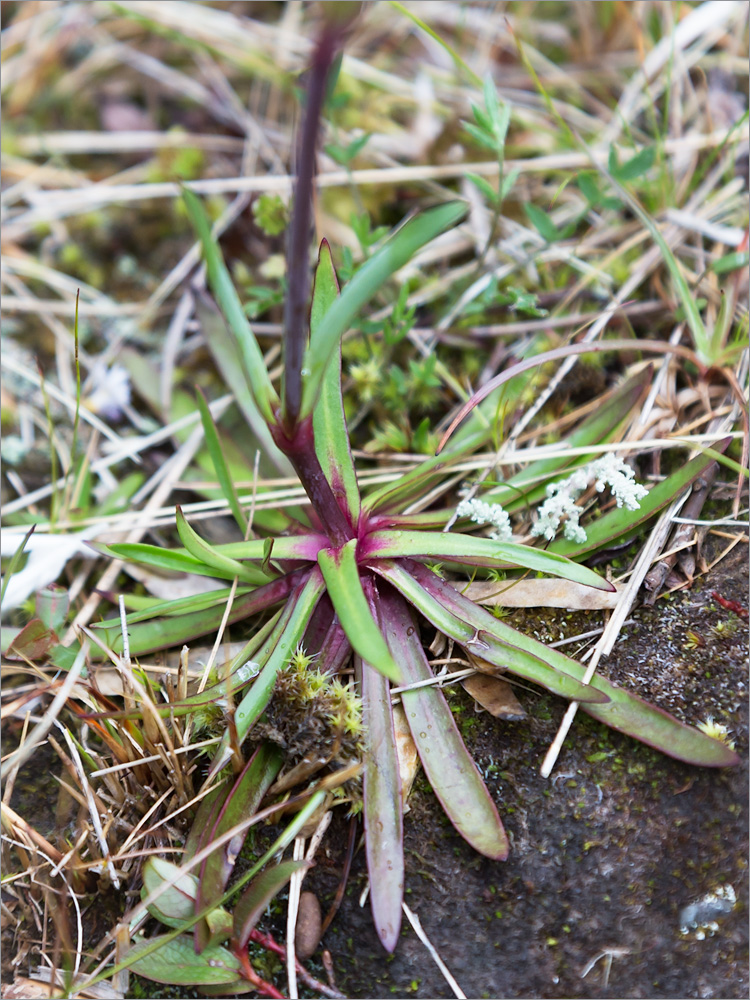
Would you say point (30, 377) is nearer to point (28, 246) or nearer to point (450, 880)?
point (28, 246)

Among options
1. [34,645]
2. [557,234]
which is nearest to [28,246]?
Result: [34,645]

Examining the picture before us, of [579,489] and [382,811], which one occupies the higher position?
[579,489]

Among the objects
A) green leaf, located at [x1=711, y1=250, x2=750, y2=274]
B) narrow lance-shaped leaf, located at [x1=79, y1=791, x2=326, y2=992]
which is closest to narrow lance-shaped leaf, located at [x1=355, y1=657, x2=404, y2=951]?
narrow lance-shaped leaf, located at [x1=79, y1=791, x2=326, y2=992]

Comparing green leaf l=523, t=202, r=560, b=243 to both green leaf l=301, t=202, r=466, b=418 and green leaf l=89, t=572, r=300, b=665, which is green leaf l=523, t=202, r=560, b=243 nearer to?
green leaf l=301, t=202, r=466, b=418

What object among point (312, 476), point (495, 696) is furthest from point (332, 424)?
point (495, 696)

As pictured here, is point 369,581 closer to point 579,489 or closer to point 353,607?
point 353,607
